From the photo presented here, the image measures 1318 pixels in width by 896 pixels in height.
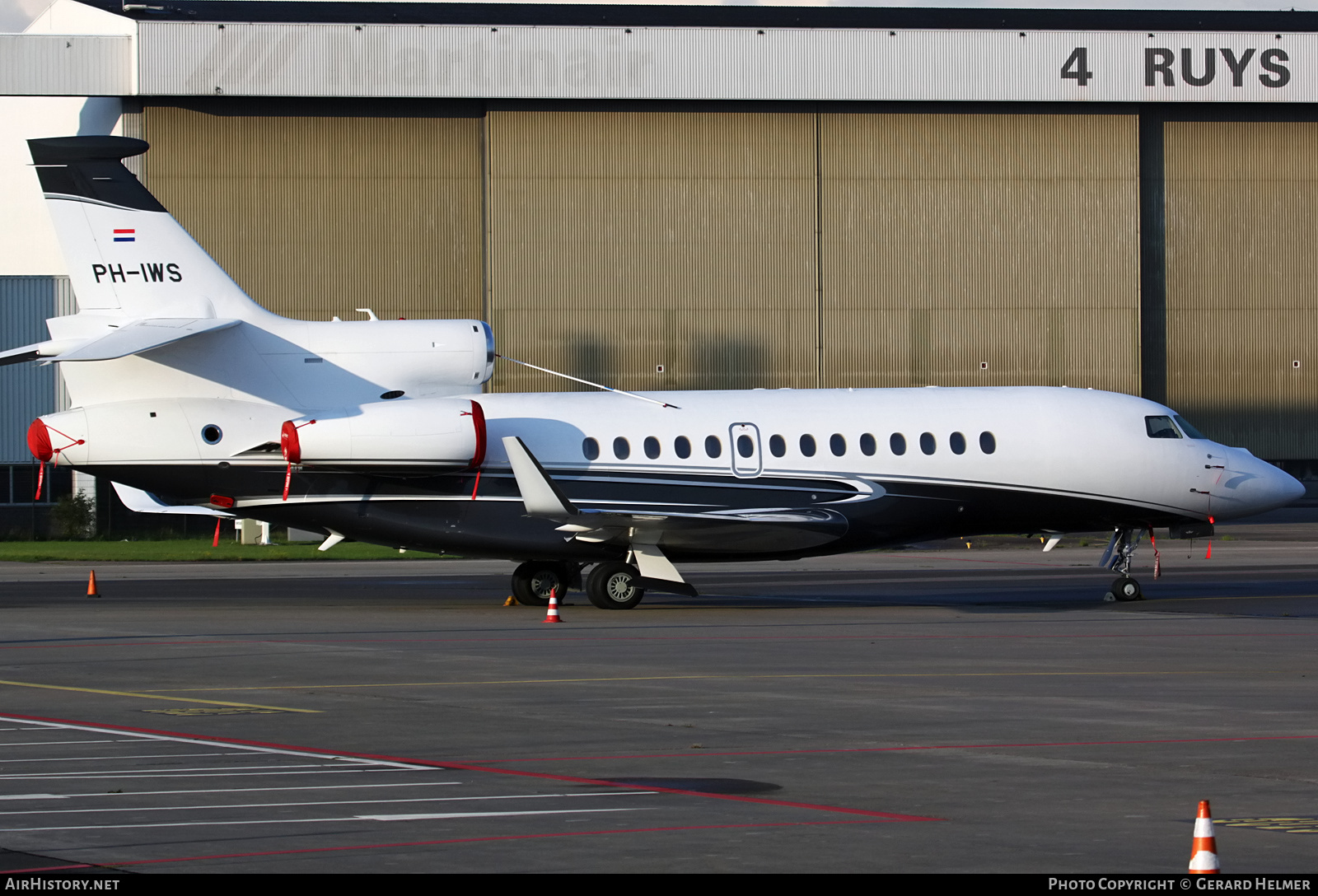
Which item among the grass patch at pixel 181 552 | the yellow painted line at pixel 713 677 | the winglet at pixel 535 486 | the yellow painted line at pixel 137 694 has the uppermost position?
the winglet at pixel 535 486

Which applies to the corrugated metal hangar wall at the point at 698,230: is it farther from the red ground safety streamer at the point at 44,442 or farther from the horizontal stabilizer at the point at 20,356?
the horizontal stabilizer at the point at 20,356

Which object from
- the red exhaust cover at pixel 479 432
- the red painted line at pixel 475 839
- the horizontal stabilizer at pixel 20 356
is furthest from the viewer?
the red exhaust cover at pixel 479 432

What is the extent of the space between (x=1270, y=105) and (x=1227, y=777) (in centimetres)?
5136

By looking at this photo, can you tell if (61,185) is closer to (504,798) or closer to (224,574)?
(224,574)

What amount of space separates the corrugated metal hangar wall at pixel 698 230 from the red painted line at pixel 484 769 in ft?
135

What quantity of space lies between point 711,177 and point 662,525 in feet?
102

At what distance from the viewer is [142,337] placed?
24.7 m

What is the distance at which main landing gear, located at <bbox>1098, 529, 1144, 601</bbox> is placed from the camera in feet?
94.2

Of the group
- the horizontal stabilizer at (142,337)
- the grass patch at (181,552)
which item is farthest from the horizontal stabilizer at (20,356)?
the grass patch at (181,552)

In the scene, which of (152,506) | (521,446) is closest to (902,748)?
(521,446)

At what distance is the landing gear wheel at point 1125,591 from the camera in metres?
28.7

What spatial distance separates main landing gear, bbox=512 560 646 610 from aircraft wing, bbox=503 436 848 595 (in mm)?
374
